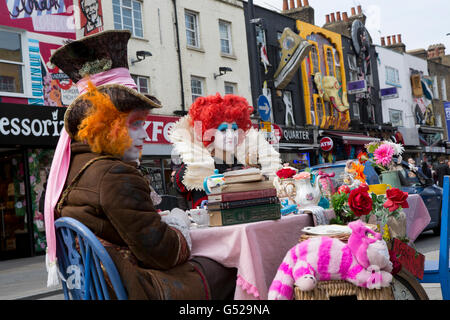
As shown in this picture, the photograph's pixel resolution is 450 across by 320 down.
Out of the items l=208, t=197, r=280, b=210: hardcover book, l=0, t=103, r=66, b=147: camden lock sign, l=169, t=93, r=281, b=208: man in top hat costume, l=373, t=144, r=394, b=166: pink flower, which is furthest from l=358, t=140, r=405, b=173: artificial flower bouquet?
l=0, t=103, r=66, b=147: camden lock sign

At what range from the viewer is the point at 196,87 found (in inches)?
714

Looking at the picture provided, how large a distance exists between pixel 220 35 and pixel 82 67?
1717 centimetres

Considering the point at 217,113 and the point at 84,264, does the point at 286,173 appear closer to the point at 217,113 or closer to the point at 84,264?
the point at 217,113

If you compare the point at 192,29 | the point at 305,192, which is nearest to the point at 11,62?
the point at 192,29

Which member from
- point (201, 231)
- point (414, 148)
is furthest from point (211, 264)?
point (414, 148)

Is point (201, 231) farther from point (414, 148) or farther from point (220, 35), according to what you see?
point (414, 148)

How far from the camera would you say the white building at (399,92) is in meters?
32.0

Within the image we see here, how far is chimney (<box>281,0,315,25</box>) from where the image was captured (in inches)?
1021

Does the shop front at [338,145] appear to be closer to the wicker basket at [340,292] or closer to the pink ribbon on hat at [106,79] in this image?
the pink ribbon on hat at [106,79]

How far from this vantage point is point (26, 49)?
12.9 metres

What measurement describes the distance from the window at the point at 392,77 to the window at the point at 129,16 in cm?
2035

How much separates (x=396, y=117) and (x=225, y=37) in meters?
17.3

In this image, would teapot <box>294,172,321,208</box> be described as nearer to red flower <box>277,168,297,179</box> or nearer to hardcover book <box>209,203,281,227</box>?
red flower <box>277,168,297,179</box>

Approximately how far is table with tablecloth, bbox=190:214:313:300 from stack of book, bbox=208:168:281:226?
8cm
